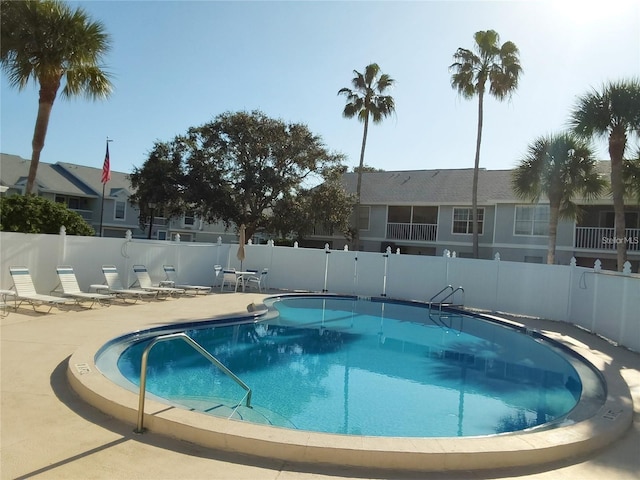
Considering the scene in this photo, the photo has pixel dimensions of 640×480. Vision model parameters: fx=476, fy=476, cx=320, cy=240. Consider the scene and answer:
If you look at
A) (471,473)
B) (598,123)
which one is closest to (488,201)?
(598,123)

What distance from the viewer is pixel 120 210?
42500 mm

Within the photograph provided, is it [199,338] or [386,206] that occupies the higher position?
[386,206]

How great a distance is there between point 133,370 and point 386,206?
82.0 feet

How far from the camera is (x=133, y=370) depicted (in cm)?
770

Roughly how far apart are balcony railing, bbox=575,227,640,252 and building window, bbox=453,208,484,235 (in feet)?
17.2

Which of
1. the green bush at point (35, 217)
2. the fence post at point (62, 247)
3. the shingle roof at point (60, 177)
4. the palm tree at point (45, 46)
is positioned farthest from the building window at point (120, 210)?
the fence post at point (62, 247)

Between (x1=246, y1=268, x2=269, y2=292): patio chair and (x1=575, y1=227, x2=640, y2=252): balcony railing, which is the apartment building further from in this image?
(x1=246, y1=268, x2=269, y2=292): patio chair

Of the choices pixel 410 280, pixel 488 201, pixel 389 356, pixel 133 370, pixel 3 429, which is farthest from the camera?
pixel 488 201

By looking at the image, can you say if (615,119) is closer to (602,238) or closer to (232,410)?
(602,238)

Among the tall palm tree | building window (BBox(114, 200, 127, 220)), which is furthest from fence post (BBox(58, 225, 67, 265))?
building window (BBox(114, 200, 127, 220))

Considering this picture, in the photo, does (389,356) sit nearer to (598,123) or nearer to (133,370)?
(133,370)

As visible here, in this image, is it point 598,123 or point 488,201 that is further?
point 488,201

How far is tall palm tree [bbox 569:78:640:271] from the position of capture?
15.7m

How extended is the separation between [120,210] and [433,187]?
2782 cm
